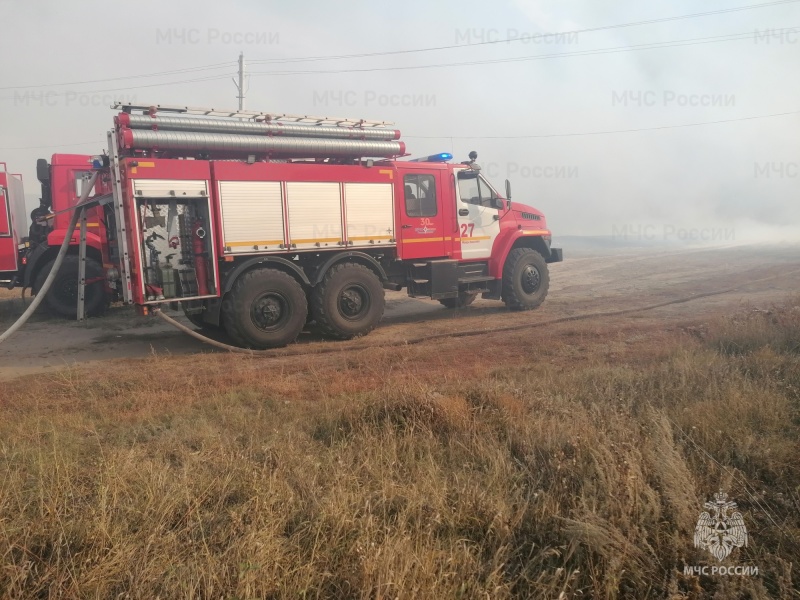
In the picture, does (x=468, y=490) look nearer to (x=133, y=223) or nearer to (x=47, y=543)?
(x=47, y=543)

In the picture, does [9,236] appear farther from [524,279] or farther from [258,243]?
[524,279]

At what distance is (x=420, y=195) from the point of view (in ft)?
35.0

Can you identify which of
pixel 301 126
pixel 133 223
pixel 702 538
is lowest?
pixel 702 538

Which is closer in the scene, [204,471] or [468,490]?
[468,490]

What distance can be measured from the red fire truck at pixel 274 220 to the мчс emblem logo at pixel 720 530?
22.5 ft

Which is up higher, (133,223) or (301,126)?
(301,126)

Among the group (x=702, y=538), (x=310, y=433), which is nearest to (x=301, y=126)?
(x=310, y=433)

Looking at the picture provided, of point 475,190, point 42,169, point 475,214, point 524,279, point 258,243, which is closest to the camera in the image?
point 258,243

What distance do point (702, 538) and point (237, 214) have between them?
24.1 ft

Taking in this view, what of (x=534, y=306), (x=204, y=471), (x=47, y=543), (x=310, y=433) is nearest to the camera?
(x=47, y=543)

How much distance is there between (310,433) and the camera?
15.3 feet

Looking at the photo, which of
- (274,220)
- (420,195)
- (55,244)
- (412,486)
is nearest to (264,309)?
(274,220)

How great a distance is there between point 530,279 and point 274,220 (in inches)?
225

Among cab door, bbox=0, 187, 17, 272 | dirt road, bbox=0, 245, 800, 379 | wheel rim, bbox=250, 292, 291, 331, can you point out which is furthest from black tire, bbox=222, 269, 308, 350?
cab door, bbox=0, 187, 17, 272
